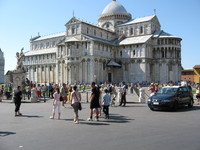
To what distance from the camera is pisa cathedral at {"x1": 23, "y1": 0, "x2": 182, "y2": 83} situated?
55.7 metres

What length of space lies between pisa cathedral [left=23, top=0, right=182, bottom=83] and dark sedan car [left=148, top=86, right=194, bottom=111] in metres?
37.2

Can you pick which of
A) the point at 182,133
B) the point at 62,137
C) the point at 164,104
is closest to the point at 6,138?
the point at 62,137

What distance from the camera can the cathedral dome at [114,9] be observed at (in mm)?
69988

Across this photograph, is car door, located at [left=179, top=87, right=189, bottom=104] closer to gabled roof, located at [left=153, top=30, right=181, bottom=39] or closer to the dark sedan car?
the dark sedan car

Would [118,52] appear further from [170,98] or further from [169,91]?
[170,98]

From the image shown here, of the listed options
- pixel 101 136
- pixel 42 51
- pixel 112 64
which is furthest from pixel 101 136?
pixel 42 51

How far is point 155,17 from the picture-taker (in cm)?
6594

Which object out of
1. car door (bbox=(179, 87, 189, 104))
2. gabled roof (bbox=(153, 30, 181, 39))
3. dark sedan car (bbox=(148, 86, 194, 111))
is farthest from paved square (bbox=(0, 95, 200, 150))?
gabled roof (bbox=(153, 30, 181, 39))

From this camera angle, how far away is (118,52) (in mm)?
62750

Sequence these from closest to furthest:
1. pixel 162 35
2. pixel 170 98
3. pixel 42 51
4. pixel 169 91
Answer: pixel 170 98 < pixel 169 91 < pixel 162 35 < pixel 42 51

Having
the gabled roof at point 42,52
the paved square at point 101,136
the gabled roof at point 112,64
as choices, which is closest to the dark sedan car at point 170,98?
the paved square at point 101,136

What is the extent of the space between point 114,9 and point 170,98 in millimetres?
59583

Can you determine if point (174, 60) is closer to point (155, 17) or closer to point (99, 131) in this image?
point (155, 17)

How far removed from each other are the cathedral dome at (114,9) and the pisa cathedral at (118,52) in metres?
0.41
